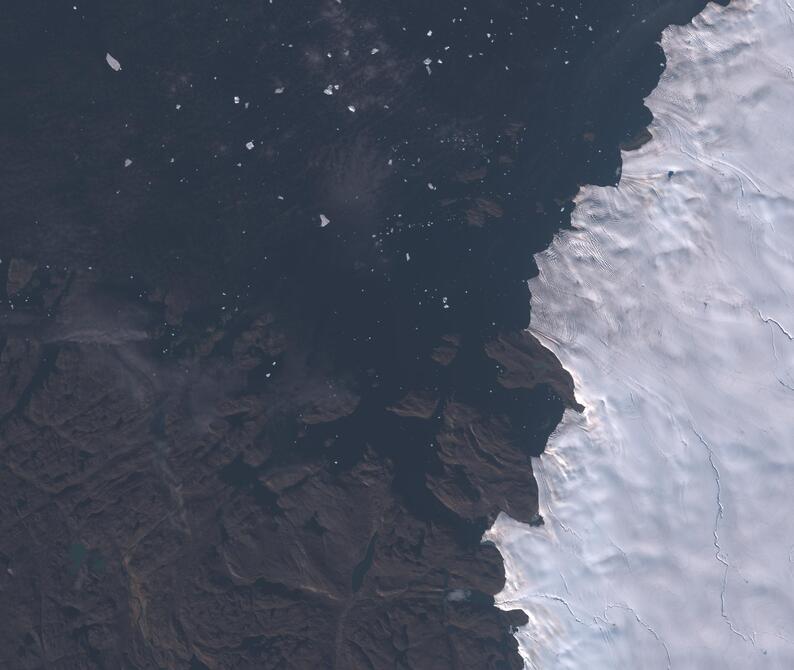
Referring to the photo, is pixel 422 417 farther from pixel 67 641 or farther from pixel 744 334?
pixel 67 641

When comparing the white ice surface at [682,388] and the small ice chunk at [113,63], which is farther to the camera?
the white ice surface at [682,388]

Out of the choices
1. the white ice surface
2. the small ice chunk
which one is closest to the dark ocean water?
the small ice chunk

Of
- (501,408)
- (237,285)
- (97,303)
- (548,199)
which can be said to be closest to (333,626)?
(501,408)

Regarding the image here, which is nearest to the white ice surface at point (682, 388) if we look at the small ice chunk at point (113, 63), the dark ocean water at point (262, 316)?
Answer: the dark ocean water at point (262, 316)

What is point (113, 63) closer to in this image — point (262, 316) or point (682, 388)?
point (262, 316)

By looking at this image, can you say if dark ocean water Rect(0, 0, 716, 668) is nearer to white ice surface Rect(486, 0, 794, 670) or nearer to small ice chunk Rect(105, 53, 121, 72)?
small ice chunk Rect(105, 53, 121, 72)

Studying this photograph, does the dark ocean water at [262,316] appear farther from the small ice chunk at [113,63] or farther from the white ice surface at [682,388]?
the white ice surface at [682,388]
